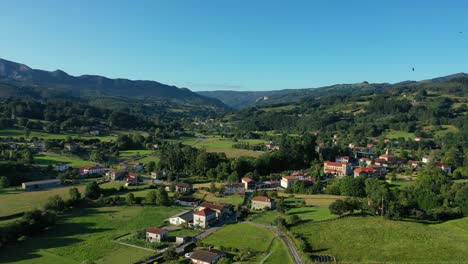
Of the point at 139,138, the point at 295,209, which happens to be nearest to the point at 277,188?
the point at 295,209

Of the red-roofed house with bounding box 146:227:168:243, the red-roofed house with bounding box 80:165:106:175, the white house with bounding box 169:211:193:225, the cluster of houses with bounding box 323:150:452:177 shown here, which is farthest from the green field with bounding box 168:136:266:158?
the red-roofed house with bounding box 146:227:168:243

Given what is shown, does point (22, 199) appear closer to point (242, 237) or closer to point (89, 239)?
point (89, 239)

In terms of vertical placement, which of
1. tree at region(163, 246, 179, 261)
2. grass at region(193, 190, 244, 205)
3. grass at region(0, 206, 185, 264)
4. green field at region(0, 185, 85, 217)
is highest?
green field at region(0, 185, 85, 217)

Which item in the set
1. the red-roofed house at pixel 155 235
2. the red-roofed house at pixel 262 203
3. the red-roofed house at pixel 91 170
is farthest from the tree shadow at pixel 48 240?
the red-roofed house at pixel 91 170

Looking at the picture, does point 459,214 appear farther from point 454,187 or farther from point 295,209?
point 295,209

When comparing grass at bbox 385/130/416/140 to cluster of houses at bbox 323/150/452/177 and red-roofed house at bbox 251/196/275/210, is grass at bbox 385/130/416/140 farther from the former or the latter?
red-roofed house at bbox 251/196/275/210

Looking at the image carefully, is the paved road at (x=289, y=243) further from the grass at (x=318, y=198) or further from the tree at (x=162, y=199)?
the tree at (x=162, y=199)
